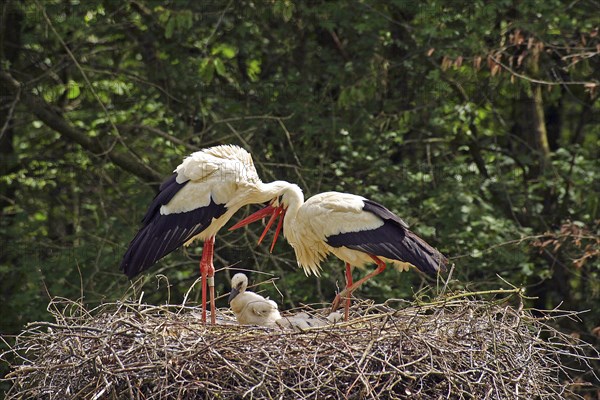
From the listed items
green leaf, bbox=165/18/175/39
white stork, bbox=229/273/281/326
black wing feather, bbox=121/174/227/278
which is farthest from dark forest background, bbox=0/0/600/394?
white stork, bbox=229/273/281/326

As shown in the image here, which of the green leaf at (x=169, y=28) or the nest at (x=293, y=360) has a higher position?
the green leaf at (x=169, y=28)

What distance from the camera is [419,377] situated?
6344 mm

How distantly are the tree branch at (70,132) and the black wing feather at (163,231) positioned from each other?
288 centimetres

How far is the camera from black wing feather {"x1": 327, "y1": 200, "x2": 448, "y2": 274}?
7512 mm

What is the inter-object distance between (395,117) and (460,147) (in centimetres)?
80

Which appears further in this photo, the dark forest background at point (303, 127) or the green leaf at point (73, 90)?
the green leaf at point (73, 90)

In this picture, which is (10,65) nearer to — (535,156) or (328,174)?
(328,174)

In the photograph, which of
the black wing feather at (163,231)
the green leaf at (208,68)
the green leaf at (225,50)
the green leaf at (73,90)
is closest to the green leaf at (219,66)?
the green leaf at (208,68)

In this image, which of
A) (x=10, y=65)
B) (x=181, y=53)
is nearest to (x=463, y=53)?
(x=181, y=53)

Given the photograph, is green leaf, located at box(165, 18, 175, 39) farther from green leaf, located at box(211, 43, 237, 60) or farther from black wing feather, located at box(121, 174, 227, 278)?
black wing feather, located at box(121, 174, 227, 278)

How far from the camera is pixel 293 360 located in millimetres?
6336

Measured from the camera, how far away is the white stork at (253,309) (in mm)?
7438

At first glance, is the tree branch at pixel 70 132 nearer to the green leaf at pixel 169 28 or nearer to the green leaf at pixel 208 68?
the green leaf at pixel 208 68

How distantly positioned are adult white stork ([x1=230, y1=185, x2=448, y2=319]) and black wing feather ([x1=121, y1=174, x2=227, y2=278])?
47 cm
